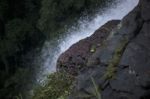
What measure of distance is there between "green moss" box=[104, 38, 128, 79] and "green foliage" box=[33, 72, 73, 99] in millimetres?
1307

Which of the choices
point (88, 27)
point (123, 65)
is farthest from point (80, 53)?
point (88, 27)

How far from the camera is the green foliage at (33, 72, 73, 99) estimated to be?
5.68 meters

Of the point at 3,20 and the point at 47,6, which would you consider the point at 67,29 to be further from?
the point at 3,20

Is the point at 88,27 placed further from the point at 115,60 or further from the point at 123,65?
the point at 123,65

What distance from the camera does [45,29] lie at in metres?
10.4

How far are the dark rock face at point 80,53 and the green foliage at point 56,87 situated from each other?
5.3 inches

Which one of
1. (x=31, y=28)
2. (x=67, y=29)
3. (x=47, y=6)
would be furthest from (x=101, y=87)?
(x=31, y=28)

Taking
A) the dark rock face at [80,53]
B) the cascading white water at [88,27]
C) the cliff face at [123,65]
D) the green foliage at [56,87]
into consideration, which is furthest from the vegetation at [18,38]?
the cliff face at [123,65]

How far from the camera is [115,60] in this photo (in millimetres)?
4379

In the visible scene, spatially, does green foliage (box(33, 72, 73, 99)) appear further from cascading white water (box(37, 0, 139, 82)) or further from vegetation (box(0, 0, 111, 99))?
vegetation (box(0, 0, 111, 99))

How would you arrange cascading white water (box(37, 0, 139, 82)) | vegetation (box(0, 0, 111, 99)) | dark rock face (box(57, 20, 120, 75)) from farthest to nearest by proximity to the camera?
vegetation (box(0, 0, 111, 99)) → cascading white water (box(37, 0, 139, 82)) → dark rock face (box(57, 20, 120, 75))

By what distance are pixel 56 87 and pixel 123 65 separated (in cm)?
182

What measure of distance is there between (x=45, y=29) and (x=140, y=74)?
6548mm

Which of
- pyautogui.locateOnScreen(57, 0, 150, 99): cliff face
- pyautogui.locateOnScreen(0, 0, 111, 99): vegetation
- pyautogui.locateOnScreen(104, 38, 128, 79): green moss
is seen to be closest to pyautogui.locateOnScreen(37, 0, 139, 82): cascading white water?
pyautogui.locateOnScreen(0, 0, 111, 99): vegetation
